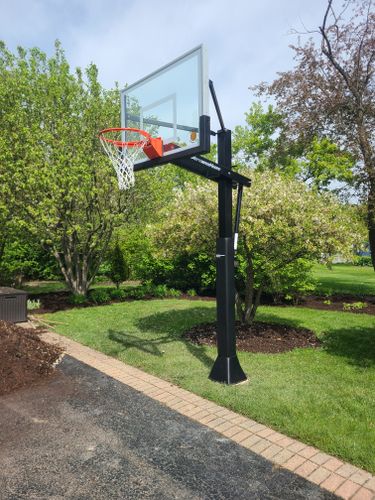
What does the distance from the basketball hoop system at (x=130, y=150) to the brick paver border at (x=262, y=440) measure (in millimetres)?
3698

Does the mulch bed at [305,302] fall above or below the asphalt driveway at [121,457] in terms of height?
above

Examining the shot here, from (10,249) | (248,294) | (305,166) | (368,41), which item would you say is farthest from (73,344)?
(305,166)

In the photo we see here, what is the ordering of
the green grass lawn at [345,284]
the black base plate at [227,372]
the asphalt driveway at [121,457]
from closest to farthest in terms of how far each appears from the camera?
the asphalt driveway at [121,457] < the black base plate at [227,372] < the green grass lawn at [345,284]

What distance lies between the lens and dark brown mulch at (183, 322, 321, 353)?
8.36m

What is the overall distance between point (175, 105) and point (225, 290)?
3288 millimetres

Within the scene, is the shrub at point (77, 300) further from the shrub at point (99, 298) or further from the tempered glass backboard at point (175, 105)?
the tempered glass backboard at point (175, 105)

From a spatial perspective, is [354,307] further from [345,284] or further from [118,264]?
[118,264]

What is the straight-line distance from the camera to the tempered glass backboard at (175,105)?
5887mm

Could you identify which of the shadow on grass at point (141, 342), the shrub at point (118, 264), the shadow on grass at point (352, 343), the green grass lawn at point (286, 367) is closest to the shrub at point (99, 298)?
the green grass lawn at point (286, 367)

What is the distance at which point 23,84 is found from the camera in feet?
43.8

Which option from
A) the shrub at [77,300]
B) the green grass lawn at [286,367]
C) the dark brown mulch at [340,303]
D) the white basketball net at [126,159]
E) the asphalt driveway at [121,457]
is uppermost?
the white basketball net at [126,159]

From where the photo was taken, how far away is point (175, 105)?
671 centimetres

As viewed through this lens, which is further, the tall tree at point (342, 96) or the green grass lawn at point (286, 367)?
the tall tree at point (342, 96)

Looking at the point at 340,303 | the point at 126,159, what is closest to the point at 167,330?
the point at 126,159
